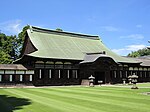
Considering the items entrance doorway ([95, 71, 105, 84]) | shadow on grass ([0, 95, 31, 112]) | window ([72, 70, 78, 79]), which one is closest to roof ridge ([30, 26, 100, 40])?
window ([72, 70, 78, 79])

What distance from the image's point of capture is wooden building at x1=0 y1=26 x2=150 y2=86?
30797 mm

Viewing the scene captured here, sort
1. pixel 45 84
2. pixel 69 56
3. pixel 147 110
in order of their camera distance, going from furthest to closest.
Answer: pixel 69 56
pixel 45 84
pixel 147 110

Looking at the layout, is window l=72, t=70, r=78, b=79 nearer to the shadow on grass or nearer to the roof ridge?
the roof ridge

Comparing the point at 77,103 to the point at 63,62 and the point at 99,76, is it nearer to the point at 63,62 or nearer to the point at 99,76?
the point at 63,62

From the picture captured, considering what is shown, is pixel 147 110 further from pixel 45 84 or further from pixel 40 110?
pixel 45 84

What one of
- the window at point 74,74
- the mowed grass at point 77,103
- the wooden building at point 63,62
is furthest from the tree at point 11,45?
the mowed grass at point 77,103

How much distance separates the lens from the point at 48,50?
3331 centimetres

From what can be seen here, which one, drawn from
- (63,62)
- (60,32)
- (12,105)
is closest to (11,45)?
(60,32)

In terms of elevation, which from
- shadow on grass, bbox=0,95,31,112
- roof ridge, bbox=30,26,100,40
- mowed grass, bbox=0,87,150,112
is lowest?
shadow on grass, bbox=0,95,31,112

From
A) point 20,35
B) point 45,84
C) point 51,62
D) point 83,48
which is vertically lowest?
point 45,84

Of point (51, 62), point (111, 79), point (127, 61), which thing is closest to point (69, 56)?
point (51, 62)

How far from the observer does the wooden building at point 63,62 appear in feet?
101

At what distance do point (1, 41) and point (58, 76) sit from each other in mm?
20378

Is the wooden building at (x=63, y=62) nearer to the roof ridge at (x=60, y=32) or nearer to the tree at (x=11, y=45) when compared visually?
the roof ridge at (x=60, y=32)
